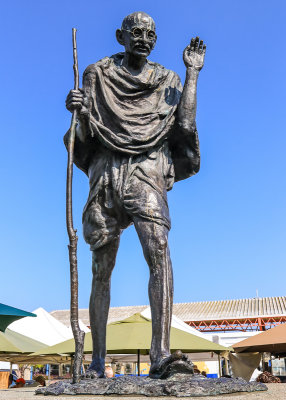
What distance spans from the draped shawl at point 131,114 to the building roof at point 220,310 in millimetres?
30548

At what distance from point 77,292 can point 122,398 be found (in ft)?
2.70

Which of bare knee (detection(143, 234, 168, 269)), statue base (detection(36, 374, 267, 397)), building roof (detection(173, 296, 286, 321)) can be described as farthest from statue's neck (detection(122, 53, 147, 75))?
building roof (detection(173, 296, 286, 321))

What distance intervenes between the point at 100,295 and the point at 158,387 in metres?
1.25

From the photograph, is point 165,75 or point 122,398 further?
point 165,75

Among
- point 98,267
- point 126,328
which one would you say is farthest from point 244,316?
point 98,267

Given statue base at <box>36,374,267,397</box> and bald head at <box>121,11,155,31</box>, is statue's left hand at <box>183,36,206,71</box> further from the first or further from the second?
statue base at <box>36,374,267,397</box>

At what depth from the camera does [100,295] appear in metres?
3.85

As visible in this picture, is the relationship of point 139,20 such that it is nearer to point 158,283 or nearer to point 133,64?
point 133,64

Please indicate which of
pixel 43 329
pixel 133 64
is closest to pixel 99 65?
pixel 133 64

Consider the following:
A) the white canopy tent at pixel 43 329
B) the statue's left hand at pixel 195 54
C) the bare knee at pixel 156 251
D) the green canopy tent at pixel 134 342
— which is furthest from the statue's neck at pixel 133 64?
the white canopy tent at pixel 43 329

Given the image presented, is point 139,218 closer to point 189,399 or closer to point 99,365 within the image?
point 99,365

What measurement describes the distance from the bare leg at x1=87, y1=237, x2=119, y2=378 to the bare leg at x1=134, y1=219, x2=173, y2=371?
44cm

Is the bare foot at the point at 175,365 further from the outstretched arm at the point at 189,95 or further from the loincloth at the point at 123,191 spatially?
the outstretched arm at the point at 189,95

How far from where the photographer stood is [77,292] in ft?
10.6
